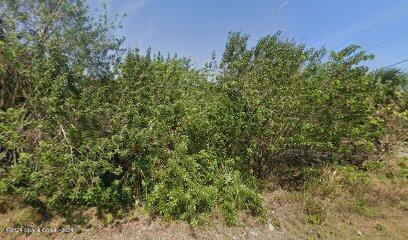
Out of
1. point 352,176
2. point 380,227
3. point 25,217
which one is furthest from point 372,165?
point 25,217

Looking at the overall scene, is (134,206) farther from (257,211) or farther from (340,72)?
(340,72)

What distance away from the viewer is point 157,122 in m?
5.34

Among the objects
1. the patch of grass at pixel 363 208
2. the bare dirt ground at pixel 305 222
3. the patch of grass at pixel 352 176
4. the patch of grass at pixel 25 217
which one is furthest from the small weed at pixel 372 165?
the patch of grass at pixel 25 217

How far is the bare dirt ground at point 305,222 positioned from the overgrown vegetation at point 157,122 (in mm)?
214

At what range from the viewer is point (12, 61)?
5270 mm

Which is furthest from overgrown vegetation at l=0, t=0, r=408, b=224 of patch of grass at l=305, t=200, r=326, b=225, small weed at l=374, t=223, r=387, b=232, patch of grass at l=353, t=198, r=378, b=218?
small weed at l=374, t=223, r=387, b=232

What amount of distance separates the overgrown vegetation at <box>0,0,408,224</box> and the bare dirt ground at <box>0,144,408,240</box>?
0.70ft

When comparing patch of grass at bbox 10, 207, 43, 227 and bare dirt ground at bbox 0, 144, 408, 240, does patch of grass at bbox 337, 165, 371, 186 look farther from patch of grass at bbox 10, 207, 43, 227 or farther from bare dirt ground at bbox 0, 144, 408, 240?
patch of grass at bbox 10, 207, 43, 227

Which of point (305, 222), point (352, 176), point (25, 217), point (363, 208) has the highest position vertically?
point (352, 176)

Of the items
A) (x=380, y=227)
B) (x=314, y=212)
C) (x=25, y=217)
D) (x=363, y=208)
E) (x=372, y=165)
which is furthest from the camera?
(x=372, y=165)

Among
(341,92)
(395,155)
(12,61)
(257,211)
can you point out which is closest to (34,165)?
(12,61)

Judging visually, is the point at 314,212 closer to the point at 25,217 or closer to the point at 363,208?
the point at 363,208

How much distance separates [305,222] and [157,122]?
3247mm

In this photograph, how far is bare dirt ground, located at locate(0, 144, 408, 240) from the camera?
497 centimetres
